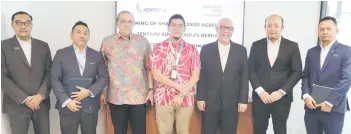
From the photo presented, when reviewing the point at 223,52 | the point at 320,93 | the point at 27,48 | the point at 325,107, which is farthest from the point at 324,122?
the point at 27,48

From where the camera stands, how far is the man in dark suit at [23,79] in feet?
9.09

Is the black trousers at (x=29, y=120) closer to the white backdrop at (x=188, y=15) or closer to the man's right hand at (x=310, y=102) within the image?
the white backdrop at (x=188, y=15)

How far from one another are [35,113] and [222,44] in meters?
1.95

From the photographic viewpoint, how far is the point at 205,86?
9.41ft

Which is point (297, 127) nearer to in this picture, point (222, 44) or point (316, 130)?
point (316, 130)

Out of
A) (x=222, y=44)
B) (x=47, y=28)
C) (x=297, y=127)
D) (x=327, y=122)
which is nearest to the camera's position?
(x=327, y=122)

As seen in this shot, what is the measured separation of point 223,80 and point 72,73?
1.43 meters

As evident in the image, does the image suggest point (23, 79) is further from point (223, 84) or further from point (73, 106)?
point (223, 84)

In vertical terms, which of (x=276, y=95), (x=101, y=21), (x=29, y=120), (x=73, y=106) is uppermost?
(x=101, y=21)

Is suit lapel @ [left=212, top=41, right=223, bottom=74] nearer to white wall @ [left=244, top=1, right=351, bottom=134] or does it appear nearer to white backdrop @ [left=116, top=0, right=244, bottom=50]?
white backdrop @ [left=116, top=0, right=244, bottom=50]

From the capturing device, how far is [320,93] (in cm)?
272

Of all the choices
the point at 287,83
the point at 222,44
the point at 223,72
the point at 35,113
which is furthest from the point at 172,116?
the point at 35,113

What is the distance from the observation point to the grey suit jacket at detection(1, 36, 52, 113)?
108 inches

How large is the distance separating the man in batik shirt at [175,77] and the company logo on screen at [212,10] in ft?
2.99
